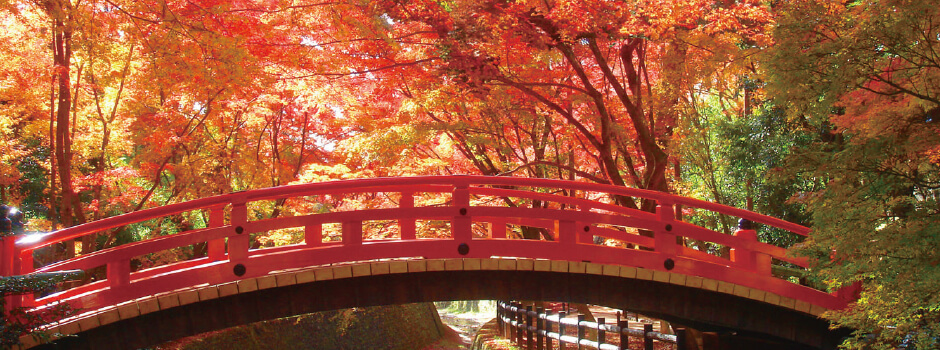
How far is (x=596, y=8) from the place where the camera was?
9453 millimetres

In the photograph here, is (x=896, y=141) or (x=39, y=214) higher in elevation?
(x=896, y=141)

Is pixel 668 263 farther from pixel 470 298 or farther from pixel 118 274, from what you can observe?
pixel 118 274

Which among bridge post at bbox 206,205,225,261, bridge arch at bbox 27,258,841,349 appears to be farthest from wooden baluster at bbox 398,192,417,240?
bridge post at bbox 206,205,225,261

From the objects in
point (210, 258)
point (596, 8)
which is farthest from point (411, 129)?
point (210, 258)

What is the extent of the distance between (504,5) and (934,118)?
606 centimetres

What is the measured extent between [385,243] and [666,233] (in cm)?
272

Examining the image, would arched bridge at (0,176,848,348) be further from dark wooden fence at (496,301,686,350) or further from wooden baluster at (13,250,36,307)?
dark wooden fence at (496,301,686,350)

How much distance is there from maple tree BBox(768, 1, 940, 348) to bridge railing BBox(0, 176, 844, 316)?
1.96 m

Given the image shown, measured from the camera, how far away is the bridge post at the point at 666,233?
21.9 feet

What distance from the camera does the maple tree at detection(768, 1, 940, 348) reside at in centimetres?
421

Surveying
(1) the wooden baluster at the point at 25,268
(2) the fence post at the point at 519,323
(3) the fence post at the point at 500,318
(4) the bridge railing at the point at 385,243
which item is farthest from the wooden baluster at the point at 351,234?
(3) the fence post at the point at 500,318

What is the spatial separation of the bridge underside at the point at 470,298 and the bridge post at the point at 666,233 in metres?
0.47

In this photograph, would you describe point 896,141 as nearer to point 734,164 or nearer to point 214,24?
point 734,164

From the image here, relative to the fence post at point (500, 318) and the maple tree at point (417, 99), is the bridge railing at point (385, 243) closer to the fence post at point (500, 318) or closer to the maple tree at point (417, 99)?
the maple tree at point (417, 99)
